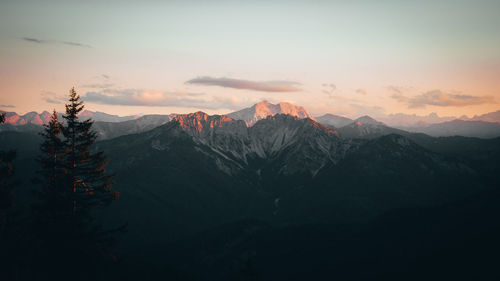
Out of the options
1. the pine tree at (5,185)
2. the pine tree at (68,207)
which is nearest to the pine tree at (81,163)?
the pine tree at (68,207)

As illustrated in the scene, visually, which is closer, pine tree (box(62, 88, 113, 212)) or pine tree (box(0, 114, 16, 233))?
pine tree (box(0, 114, 16, 233))

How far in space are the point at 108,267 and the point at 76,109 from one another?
25062 millimetres

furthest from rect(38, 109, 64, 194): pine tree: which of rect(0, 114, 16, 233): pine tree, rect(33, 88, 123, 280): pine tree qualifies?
rect(0, 114, 16, 233): pine tree

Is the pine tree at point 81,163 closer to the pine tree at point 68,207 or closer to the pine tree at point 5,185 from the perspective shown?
the pine tree at point 68,207

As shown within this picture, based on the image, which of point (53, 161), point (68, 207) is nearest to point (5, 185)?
point (53, 161)

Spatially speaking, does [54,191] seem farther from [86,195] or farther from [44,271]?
[44,271]

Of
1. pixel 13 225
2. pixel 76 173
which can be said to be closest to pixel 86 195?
pixel 76 173

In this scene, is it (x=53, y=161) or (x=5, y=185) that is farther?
(x=53, y=161)

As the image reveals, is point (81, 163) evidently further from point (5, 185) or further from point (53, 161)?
point (5, 185)

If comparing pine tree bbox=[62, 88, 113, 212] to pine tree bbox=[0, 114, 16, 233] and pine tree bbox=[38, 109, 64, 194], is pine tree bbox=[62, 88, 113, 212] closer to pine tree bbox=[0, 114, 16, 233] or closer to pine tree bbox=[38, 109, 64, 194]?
pine tree bbox=[38, 109, 64, 194]

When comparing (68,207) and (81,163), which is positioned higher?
(81,163)

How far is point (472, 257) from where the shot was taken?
18938 centimetres

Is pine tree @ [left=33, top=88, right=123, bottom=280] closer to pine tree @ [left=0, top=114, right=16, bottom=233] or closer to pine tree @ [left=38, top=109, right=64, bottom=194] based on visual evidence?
pine tree @ [left=38, top=109, right=64, bottom=194]

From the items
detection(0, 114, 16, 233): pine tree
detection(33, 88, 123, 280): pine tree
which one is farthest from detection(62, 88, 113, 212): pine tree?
detection(0, 114, 16, 233): pine tree
